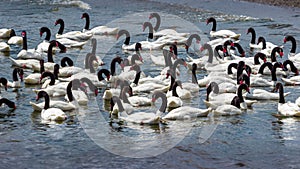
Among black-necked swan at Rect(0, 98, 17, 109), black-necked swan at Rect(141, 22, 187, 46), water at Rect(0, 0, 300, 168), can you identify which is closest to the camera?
water at Rect(0, 0, 300, 168)

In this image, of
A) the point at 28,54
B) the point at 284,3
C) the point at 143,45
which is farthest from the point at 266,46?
the point at 284,3

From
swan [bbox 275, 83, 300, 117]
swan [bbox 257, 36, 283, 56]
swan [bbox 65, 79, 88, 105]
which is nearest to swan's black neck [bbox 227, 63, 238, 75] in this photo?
swan [bbox 257, 36, 283, 56]

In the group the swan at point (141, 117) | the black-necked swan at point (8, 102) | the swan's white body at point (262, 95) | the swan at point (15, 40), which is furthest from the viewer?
the swan at point (15, 40)

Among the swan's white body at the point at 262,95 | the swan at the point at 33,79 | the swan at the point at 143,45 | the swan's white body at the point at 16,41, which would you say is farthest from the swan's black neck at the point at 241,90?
the swan's white body at the point at 16,41

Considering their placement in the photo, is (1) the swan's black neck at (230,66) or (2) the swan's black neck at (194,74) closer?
(2) the swan's black neck at (194,74)

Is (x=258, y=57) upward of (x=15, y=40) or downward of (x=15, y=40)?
upward

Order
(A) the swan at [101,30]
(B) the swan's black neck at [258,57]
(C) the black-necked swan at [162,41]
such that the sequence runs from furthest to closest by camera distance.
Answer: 1. (A) the swan at [101,30]
2. (C) the black-necked swan at [162,41]
3. (B) the swan's black neck at [258,57]

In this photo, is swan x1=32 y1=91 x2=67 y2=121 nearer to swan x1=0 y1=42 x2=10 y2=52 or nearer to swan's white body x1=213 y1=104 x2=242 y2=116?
swan's white body x1=213 y1=104 x2=242 y2=116

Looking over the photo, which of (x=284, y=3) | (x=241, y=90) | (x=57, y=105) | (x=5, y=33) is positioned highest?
(x=284, y=3)

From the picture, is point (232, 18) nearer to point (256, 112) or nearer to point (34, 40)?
point (34, 40)

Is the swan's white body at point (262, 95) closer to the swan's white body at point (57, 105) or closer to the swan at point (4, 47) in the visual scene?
the swan's white body at point (57, 105)

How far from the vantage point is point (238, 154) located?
50.8ft

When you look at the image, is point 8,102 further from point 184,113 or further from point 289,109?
point 289,109

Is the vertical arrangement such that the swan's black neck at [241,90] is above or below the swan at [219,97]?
above
